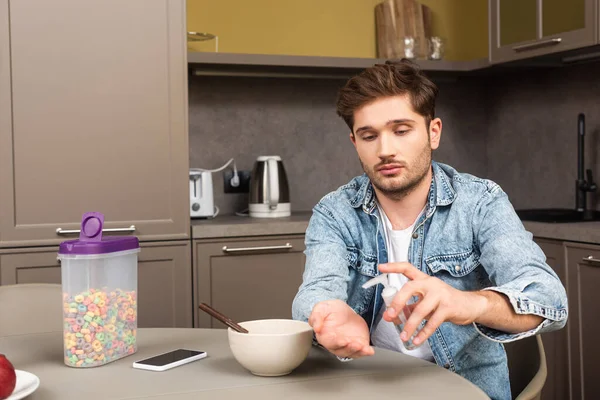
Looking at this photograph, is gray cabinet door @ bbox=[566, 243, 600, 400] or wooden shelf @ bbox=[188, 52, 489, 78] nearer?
gray cabinet door @ bbox=[566, 243, 600, 400]

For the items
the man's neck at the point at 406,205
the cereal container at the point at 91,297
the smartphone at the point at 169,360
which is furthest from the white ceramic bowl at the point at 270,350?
the man's neck at the point at 406,205

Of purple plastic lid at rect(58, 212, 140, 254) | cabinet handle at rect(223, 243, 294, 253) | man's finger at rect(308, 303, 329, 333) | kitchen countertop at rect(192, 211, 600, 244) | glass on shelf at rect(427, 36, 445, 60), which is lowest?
cabinet handle at rect(223, 243, 294, 253)

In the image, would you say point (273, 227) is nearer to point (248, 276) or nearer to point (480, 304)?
point (248, 276)

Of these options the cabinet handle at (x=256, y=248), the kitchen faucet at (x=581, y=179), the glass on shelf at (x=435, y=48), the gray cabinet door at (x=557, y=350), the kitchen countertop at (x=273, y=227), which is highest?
the glass on shelf at (x=435, y=48)

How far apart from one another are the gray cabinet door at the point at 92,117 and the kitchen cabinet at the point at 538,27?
1.37 meters

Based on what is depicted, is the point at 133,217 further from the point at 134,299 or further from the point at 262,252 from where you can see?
the point at 134,299

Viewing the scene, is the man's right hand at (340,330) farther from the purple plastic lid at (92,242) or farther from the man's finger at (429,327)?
the purple plastic lid at (92,242)

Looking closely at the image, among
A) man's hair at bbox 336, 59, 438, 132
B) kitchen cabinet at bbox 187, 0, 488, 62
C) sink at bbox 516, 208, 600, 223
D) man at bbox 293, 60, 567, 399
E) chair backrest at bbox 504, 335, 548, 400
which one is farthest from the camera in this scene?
kitchen cabinet at bbox 187, 0, 488, 62

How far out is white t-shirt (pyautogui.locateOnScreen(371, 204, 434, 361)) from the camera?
164 cm

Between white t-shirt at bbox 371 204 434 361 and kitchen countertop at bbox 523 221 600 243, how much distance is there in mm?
1143

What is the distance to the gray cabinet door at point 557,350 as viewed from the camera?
2734mm

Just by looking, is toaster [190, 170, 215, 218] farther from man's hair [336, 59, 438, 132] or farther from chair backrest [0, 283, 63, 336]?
man's hair [336, 59, 438, 132]

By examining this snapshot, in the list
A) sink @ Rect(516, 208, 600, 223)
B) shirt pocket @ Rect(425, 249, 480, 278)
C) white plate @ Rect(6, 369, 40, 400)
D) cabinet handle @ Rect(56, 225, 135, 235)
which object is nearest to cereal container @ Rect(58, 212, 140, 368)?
white plate @ Rect(6, 369, 40, 400)

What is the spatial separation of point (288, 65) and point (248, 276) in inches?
36.9
